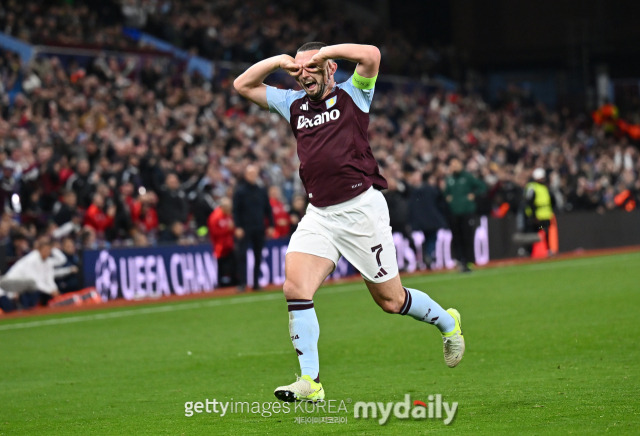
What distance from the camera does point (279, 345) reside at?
11.4 metres

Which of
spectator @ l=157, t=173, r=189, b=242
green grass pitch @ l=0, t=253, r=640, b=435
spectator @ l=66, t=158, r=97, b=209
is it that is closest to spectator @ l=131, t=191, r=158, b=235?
spectator @ l=157, t=173, r=189, b=242

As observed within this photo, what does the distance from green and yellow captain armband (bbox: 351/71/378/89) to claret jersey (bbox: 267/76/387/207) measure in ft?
0.11

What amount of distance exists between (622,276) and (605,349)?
9031mm

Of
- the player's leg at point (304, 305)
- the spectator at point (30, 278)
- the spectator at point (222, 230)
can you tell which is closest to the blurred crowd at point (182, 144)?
the spectator at point (222, 230)

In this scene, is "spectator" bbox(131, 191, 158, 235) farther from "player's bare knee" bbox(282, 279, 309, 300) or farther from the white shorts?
"player's bare knee" bbox(282, 279, 309, 300)

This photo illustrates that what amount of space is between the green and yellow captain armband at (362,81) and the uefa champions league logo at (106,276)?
11.8 m

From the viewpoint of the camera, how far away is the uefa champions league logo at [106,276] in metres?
18.3

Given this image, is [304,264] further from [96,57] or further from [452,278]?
[96,57]

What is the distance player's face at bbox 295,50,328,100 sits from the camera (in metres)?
7.04

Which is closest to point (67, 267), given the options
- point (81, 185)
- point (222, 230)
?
point (81, 185)

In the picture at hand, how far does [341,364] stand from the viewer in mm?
9797

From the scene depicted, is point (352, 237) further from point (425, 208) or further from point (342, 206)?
point (425, 208)

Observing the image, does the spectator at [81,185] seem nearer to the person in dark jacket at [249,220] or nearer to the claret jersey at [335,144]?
the person in dark jacket at [249,220]

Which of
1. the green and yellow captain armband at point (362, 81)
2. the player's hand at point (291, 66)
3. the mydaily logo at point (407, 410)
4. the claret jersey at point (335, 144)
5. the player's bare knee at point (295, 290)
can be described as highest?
the player's hand at point (291, 66)
